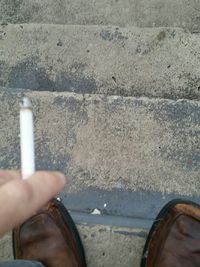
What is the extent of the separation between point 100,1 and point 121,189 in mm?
1035

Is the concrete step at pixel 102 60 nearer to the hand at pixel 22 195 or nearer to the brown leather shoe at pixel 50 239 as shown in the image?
the brown leather shoe at pixel 50 239

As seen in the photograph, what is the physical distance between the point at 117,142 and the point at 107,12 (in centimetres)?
85

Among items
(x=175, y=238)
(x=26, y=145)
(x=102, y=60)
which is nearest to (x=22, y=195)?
(x=26, y=145)

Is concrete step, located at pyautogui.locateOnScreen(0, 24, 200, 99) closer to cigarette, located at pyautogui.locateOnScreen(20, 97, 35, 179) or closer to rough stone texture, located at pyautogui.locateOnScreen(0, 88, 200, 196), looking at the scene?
rough stone texture, located at pyautogui.locateOnScreen(0, 88, 200, 196)

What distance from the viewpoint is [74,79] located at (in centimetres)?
175

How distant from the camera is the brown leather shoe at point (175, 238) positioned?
56.9 inches

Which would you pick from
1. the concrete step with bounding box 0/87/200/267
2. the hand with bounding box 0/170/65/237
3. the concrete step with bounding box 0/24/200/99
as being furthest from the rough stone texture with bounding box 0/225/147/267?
the hand with bounding box 0/170/65/237

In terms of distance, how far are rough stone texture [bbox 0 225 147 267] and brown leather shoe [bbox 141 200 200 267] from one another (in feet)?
0.13

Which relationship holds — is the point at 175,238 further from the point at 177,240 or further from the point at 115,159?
the point at 115,159

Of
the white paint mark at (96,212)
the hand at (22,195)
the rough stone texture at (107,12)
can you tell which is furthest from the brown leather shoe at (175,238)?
the rough stone texture at (107,12)

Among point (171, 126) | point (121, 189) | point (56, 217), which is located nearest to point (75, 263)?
point (56, 217)

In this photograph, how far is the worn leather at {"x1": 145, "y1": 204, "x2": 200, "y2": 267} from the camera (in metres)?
1.45

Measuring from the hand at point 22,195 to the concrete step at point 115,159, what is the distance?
2.43 ft

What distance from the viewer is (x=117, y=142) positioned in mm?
1503
